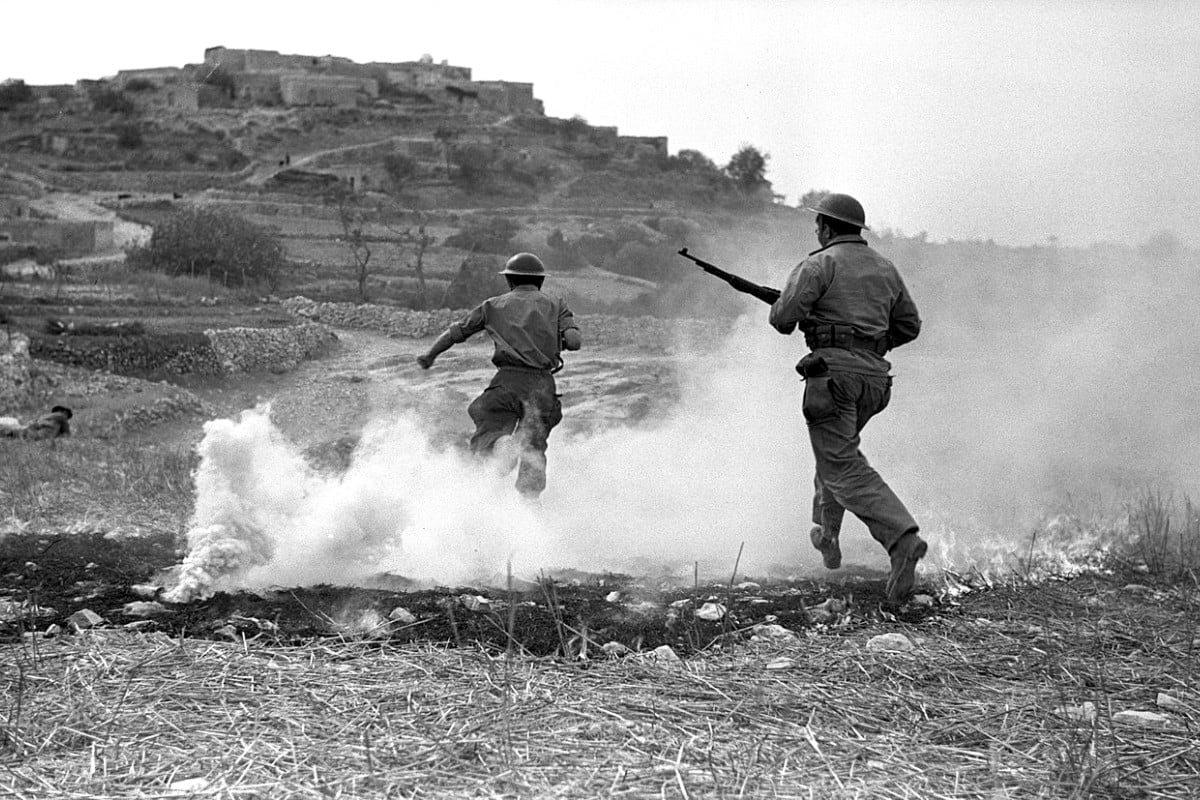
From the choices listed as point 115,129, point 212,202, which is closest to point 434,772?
point 212,202

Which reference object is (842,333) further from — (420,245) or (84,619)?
(420,245)

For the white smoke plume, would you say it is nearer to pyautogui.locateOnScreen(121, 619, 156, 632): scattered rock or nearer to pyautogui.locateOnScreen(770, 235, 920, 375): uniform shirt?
pyautogui.locateOnScreen(121, 619, 156, 632): scattered rock

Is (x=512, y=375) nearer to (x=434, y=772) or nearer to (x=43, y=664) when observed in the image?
(x=43, y=664)

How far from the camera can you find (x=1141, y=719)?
424 centimetres

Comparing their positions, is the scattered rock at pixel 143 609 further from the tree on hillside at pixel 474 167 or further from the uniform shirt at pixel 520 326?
the tree on hillside at pixel 474 167

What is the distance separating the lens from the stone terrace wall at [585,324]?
20.8 m

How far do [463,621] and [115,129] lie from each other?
84.5m

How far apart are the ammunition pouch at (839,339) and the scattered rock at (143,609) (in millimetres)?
3335

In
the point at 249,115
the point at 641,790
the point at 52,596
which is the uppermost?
the point at 249,115

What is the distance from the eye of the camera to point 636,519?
8500 mm

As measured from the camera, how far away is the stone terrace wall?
20781mm

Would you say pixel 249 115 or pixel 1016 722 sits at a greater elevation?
pixel 249 115

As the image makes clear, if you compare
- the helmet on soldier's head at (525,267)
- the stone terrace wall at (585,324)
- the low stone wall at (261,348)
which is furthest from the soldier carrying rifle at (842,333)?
the low stone wall at (261,348)

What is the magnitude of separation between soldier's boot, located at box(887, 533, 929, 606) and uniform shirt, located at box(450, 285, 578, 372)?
2761 mm
